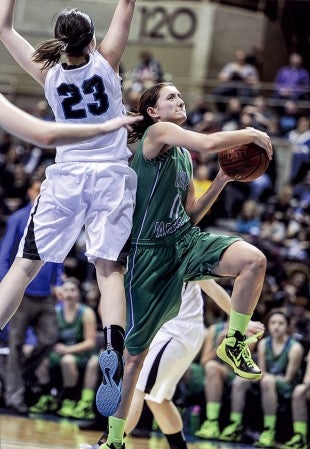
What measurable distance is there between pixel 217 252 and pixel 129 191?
2.16ft

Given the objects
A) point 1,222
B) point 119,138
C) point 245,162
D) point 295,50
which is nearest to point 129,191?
point 119,138

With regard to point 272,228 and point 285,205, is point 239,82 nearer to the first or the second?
point 285,205

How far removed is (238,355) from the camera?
6191 mm

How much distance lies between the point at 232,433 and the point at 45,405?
2003 mm

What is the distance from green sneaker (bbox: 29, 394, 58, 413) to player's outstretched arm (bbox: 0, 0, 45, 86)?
16.7ft

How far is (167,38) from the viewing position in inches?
754

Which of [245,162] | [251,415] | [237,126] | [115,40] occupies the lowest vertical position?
[251,415]

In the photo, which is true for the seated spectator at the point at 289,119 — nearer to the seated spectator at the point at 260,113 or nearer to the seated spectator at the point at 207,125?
the seated spectator at the point at 260,113

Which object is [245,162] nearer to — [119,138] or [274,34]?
[119,138]

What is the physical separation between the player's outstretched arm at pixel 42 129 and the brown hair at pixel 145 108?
4.86 ft

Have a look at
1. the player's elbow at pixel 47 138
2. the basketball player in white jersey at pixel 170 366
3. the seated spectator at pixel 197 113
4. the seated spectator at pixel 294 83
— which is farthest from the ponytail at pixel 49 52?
the seated spectator at pixel 294 83

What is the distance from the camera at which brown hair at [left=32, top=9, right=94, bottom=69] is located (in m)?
5.89

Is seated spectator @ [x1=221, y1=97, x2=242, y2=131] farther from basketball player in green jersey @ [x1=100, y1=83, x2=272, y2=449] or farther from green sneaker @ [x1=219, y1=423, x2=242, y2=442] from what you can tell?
basketball player in green jersey @ [x1=100, y1=83, x2=272, y2=449]

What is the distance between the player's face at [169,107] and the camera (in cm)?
635
